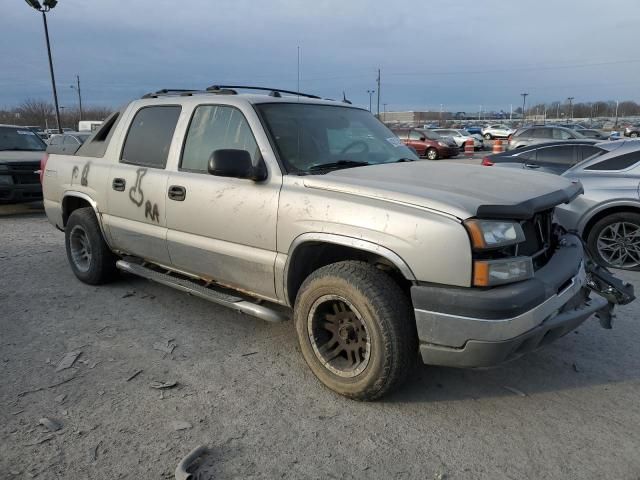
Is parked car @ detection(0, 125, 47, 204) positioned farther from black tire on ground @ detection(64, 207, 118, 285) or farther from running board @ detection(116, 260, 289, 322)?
running board @ detection(116, 260, 289, 322)

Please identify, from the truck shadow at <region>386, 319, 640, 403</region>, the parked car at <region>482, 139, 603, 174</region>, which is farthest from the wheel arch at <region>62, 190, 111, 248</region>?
the parked car at <region>482, 139, 603, 174</region>

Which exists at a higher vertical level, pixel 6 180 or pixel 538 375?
pixel 6 180

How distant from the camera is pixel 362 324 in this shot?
308 cm

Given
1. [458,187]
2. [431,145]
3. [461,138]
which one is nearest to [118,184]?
[458,187]

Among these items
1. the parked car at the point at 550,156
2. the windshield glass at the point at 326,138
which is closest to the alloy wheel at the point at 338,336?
the windshield glass at the point at 326,138

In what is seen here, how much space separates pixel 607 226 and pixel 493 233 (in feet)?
13.4

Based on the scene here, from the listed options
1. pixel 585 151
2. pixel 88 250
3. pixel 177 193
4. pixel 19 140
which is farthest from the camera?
pixel 19 140

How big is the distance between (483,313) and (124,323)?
10.1 ft

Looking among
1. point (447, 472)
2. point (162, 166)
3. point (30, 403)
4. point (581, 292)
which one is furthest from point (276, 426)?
point (162, 166)

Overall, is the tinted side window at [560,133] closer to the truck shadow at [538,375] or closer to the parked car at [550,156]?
the parked car at [550,156]

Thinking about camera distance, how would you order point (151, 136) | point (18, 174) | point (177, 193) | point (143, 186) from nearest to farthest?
point (177, 193)
point (143, 186)
point (151, 136)
point (18, 174)

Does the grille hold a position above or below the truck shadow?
above

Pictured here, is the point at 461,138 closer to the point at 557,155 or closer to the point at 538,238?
the point at 557,155

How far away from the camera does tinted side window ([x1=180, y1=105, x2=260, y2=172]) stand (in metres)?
3.71
